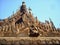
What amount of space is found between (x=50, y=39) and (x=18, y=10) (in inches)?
1084

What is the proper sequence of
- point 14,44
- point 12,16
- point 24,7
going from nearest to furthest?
1. point 14,44
2. point 12,16
3. point 24,7

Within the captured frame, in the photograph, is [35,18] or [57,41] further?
[35,18]

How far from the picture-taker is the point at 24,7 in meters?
33.1

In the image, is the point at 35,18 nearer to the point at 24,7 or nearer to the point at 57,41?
the point at 24,7

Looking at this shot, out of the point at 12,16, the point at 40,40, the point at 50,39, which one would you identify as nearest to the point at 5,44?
the point at 40,40

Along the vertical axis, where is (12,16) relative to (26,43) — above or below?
above

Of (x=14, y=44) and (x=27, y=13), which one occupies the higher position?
(x=27, y=13)

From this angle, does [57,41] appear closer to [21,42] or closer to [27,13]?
[21,42]

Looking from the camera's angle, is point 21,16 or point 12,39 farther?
point 21,16

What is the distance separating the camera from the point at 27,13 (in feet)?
102

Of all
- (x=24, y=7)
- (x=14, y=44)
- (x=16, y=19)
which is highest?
(x=24, y=7)

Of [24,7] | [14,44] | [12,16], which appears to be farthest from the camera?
[24,7]

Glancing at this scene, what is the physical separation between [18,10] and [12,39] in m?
27.5

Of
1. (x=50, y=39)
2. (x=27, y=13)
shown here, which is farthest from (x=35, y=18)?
(x=50, y=39)
